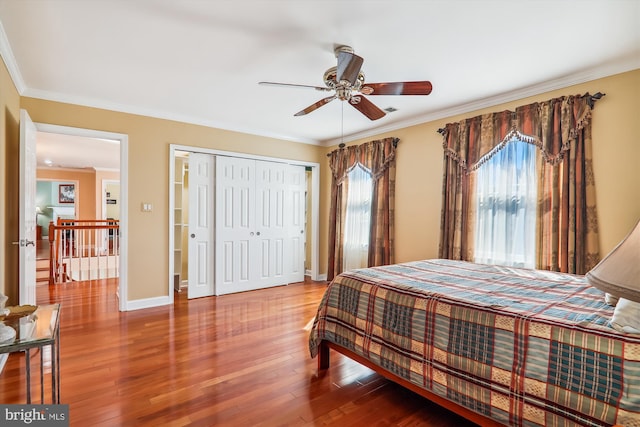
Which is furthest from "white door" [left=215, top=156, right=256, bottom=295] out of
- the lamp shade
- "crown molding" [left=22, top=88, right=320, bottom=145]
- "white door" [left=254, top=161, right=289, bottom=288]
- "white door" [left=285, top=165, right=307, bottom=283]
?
the lamp shade

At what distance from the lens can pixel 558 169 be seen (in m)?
2.93

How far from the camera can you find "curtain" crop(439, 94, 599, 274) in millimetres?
2762

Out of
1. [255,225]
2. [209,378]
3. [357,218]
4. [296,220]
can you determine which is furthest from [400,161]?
[209,378]

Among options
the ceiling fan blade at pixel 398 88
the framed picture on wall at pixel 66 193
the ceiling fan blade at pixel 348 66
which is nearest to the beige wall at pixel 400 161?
the ceiling fan blade at pixel 398 88

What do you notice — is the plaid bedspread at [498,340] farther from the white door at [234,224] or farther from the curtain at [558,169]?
the white door at [234,224]

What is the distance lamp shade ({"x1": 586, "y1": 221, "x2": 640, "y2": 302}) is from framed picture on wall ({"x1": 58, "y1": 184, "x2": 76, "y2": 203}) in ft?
41.8

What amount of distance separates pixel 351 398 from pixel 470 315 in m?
0.98

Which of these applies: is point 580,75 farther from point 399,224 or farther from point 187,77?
point 187,77

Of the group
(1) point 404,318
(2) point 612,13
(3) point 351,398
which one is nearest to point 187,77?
(1) point 404,318

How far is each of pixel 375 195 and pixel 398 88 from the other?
2456mm

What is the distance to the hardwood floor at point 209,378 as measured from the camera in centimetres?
186

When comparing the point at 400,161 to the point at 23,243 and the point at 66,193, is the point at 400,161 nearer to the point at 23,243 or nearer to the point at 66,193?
the point at 23,243

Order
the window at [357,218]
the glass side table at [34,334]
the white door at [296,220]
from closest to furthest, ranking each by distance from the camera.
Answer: the glass side table at [34,334]
the window at [357,218]
the white door at [296,220]

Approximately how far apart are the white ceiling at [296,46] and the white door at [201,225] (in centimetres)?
107
